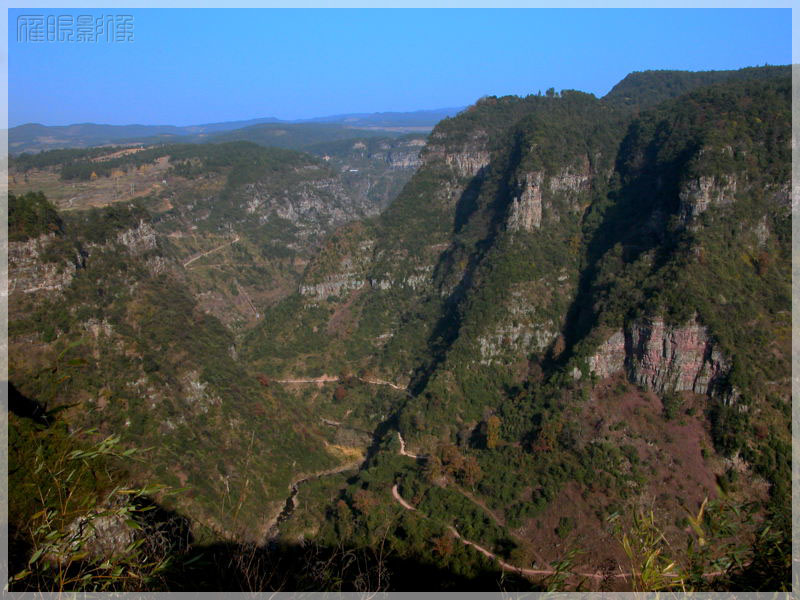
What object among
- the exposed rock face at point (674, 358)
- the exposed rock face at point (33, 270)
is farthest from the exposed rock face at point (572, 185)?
the exposed rock face at point (33, 270)

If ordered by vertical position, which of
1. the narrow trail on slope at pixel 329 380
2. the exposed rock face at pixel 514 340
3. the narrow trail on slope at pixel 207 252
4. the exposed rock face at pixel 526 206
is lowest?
the narrow trail on slope at pixel 329 380

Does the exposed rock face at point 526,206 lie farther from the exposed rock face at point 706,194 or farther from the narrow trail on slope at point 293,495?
the narrow trail on slope at point 293,495

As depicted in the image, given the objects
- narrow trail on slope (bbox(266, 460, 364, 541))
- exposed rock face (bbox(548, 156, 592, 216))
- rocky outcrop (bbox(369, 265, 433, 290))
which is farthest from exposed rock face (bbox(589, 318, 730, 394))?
rocky outcrop (bbox(369, 265, 433, 290))

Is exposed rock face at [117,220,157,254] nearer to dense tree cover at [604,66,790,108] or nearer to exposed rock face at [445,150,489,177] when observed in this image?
exposed rock face at [445,150,489,177]

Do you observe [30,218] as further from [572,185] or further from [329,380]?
[572,185]

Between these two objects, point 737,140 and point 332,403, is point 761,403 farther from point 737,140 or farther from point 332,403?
point 332,403

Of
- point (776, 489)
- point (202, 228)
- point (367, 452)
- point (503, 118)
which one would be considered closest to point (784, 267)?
point (776, 489)

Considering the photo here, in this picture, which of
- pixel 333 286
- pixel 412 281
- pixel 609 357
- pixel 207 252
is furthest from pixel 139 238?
pixel 609 357
